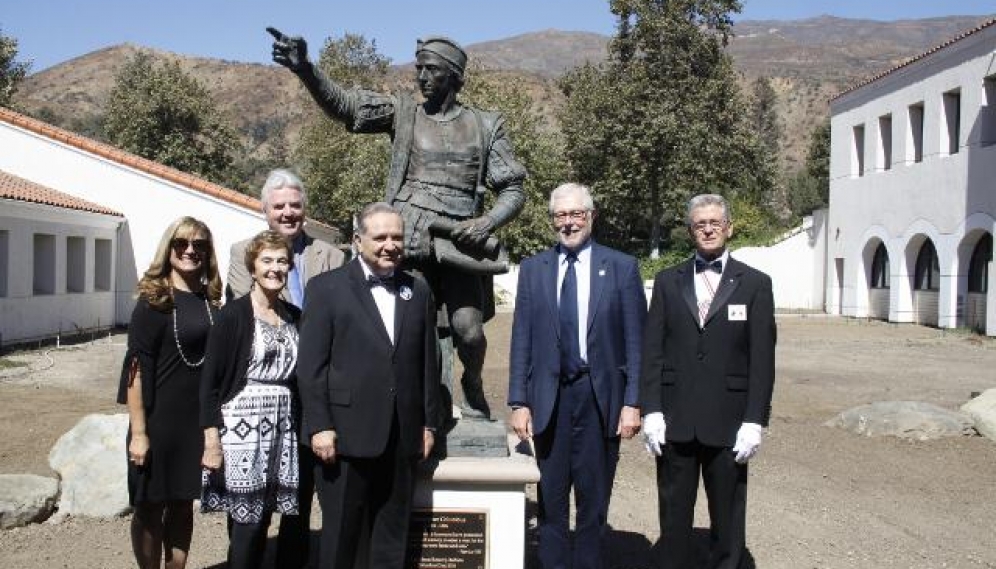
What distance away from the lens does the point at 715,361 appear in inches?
151

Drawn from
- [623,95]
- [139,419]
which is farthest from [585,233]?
[623,95]

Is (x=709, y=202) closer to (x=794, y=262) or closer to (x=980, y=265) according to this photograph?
(x=980, y=265)

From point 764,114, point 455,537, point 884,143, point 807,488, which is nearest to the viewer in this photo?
point 455,537

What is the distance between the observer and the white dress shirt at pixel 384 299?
11.8 feet

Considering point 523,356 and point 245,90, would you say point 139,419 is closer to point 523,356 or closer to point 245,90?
point 523,356

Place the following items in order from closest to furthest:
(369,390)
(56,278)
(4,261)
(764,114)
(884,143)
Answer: (369,390) < (4,261) < (56,278) < (884,143) < (764,114)

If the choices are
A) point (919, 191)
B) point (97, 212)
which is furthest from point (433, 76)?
point (919, 191)

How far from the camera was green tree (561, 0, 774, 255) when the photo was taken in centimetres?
3303

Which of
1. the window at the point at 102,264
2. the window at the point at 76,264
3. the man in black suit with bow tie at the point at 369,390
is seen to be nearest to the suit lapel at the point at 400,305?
the man in black suit with bow tie at the point at 369,390

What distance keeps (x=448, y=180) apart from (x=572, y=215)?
0.84 m

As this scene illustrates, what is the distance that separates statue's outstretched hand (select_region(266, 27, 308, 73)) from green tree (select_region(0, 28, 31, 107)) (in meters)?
30.3

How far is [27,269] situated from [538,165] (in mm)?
16282

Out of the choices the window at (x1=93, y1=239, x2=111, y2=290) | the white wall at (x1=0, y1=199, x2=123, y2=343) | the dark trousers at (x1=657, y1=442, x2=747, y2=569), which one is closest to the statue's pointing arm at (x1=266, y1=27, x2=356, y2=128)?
the dark trousers at (x1=657, y1=442, x2=747, y2=569)

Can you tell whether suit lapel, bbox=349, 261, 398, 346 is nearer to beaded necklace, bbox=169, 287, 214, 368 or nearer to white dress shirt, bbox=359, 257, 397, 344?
white dress shirt, bbox=359, 257, 397, 344
